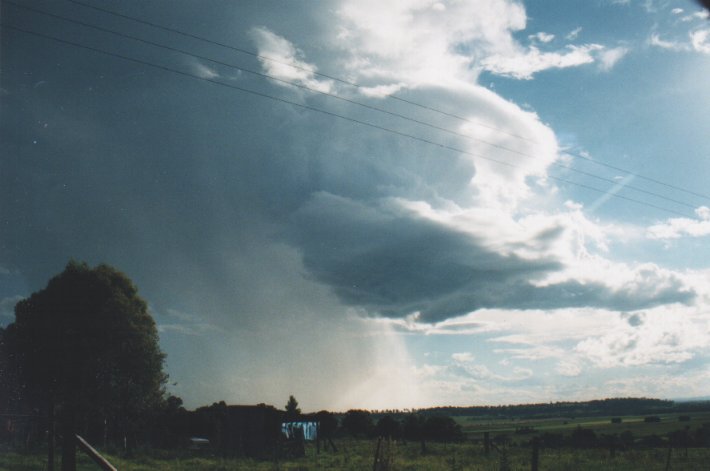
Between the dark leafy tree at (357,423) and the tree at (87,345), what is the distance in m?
70.1

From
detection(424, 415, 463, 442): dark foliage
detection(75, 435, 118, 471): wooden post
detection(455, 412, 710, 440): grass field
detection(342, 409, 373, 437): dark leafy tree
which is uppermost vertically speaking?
detection(75, 435, 118, 471): wooden post

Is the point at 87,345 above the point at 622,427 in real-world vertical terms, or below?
above

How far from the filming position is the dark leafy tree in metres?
93.8

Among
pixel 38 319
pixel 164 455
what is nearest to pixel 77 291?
pixel 38 319

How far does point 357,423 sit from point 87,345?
3075 inches

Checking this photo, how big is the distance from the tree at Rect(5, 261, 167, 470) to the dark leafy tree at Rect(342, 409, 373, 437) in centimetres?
7009

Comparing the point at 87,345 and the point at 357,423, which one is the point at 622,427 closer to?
the point at 357,423

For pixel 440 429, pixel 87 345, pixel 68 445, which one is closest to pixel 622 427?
pixel 440 429

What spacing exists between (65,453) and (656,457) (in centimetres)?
3762

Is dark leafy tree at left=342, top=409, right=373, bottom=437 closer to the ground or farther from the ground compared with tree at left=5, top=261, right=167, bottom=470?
closer to the ground

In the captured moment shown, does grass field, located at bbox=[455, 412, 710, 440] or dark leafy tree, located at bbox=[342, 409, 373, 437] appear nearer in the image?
dark leafy tree, located at bbox=[342, 409, 373, 437]

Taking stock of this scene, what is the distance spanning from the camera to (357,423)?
96625 millimetres

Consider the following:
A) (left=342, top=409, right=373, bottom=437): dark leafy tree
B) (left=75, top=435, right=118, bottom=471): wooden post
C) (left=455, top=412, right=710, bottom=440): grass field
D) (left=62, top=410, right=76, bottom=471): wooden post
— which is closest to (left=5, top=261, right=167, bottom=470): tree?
(left=62, top=410, right=76, bottom=471): wooden post

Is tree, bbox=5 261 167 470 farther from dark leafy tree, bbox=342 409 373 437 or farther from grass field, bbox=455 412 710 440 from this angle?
grass field, bbox=455 412 710 440
